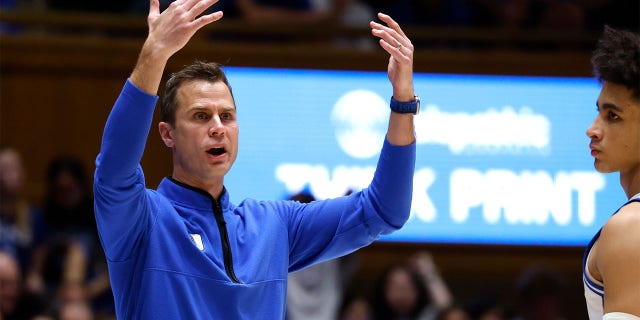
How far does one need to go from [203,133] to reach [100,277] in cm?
394

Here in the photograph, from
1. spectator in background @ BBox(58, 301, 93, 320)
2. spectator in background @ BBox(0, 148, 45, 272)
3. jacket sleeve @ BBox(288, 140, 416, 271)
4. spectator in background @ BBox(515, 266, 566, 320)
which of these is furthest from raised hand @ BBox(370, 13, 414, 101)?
spectator in background @ BBox(0, 148, 45, 272)

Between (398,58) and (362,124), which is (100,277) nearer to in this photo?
(362,124)

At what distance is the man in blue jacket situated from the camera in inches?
111

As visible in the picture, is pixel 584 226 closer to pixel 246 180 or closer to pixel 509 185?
pixel 509 185

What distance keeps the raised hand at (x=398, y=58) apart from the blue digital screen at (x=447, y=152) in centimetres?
473

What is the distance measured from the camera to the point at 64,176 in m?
6.95

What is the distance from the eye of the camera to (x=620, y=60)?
3.07m

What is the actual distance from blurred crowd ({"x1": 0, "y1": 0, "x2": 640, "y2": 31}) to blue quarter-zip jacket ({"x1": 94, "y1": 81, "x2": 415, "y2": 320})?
5.08 metres

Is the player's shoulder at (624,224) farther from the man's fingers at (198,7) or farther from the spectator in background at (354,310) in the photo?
the spectator in background at (354,310)

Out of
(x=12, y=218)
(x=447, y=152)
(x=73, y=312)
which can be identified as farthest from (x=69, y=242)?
(x=447, y=152)

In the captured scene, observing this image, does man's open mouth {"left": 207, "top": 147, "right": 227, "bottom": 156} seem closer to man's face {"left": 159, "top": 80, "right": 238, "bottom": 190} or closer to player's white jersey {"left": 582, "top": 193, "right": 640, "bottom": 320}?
man's face {"left": 159, "top": 80, "right": 238, "bottom": 190}

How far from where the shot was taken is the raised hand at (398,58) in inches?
125

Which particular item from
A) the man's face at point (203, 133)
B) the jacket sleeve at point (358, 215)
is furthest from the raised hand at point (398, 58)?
the man's face at point (203, 133)

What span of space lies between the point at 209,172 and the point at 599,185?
218 inches
